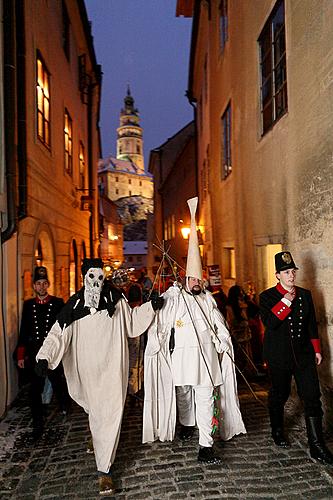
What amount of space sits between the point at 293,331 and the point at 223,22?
1009 centimetres

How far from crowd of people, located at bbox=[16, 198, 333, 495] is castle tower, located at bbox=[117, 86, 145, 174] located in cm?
10397

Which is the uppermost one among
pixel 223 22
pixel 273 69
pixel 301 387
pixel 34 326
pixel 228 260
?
pixel 223 22

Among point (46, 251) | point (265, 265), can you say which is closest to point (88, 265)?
point (265, 265)

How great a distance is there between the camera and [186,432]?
5.02 metres

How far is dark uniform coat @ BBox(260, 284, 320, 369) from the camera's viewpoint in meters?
4.56

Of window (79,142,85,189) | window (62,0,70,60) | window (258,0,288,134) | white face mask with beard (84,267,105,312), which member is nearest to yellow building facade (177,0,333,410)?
window (258,0,288,134)

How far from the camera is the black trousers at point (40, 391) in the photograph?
5.27m

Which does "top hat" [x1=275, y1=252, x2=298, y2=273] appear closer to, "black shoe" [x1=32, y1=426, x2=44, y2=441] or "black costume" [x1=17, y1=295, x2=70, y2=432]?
"black costume" [x1=17, y1=295, x2=70, y2=432]

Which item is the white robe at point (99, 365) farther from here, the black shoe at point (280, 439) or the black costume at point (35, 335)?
the black shoe at point (280, 439)

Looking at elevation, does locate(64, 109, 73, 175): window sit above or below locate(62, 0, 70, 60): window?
below

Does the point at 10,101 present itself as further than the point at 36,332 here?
Yes

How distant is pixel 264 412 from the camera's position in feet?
18.7

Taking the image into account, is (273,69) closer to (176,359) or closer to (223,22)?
(176,359)

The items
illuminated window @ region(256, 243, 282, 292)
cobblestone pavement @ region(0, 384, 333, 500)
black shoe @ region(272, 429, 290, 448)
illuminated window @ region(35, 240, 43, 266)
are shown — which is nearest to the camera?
cobblestone pavement @ region(0, 384, 333, 500)
